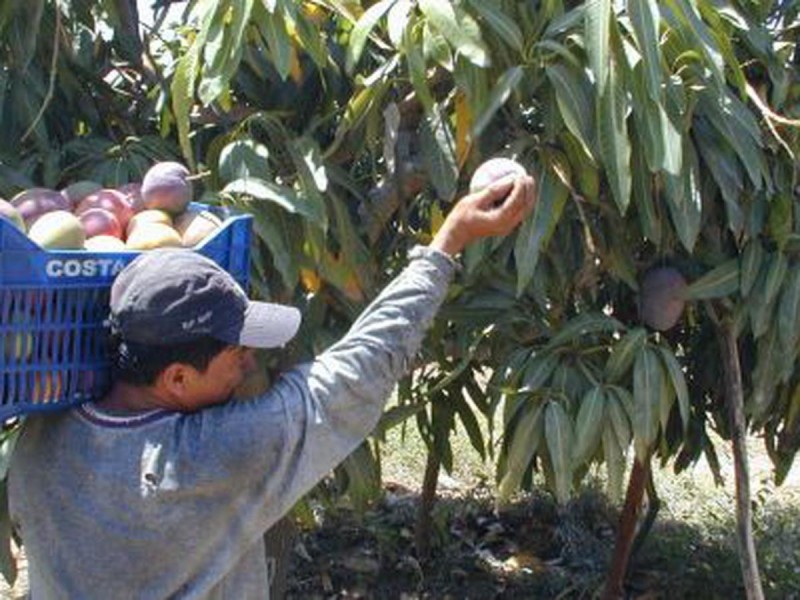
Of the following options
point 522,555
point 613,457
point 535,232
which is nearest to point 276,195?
point 535,232

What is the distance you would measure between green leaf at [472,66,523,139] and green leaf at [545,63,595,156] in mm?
64

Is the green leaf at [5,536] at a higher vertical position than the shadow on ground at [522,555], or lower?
higher

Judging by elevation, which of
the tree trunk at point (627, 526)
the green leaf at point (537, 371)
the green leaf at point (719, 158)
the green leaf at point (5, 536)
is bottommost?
the tree trunk at point (627, 526)

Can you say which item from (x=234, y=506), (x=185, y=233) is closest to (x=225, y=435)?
(x=234, y=506)

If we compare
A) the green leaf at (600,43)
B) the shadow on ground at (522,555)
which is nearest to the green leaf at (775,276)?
the green leaf at (600,43)

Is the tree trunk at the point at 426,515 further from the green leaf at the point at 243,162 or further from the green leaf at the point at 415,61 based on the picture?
the green leaf at the point at 415,61

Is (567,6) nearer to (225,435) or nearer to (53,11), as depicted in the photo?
(53,11)

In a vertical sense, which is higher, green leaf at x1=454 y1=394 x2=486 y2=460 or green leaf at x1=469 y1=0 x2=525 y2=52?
green leaf at x1=469 y1=0 x2=525 y2=52

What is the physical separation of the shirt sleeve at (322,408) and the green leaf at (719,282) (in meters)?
1.20

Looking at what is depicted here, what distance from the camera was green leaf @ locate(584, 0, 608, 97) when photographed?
243 centimetres

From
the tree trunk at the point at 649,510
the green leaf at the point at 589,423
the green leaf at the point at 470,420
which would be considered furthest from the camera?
the tree trunk at the point at 649,510

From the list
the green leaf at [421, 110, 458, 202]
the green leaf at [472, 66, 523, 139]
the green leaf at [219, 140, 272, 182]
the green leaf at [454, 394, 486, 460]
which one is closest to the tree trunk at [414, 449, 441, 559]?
the green leaf at [454, 394, 486, 460]

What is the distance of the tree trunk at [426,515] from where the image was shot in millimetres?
4316

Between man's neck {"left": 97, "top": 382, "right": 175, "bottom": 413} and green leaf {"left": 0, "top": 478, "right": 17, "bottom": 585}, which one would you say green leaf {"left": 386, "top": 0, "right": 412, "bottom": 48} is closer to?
man's neck {"left": 97, "top": 382, "right": 175, "bottom": 413}
